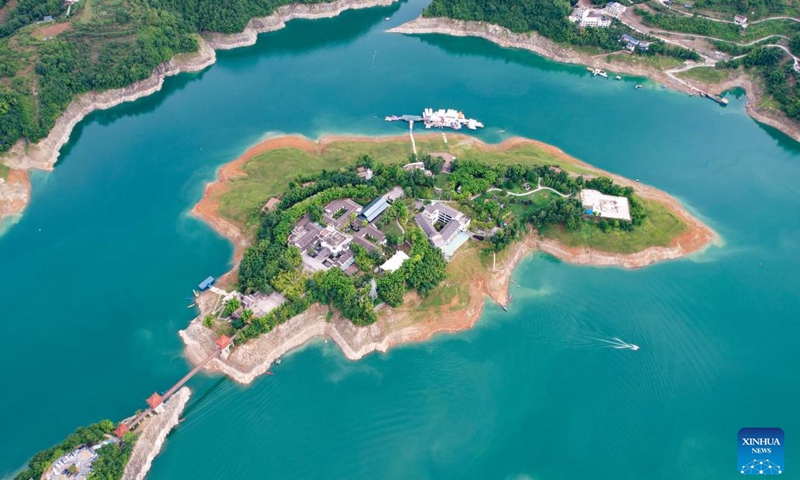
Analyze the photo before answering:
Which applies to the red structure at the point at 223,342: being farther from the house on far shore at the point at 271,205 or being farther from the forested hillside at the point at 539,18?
the forested hillside at the point at 539,18

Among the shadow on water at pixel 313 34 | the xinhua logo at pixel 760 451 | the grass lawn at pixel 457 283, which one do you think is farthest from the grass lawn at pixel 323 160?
the xinhua logo at pixel 760 451

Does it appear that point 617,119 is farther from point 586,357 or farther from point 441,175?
point 586,357

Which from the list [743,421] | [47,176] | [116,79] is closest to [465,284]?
[743,421]

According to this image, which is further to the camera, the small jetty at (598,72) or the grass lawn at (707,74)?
the small jetty at (598,72)

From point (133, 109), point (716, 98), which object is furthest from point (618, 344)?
point (133, 109)

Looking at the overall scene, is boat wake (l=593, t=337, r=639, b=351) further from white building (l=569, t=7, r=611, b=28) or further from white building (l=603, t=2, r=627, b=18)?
white building (l=603, t=2, r=627, b=18)

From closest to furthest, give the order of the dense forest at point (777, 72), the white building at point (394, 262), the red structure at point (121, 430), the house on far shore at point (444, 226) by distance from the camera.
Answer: the red structure at point (121, 430) → the white building at point (394, 262) → the house on far shore at point (444, 226) → the dense forest at point (777, 72)

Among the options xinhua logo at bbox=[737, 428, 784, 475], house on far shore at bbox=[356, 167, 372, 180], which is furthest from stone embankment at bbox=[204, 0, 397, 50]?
xinhua logo at bbox=[737, 428, 784, 475]
